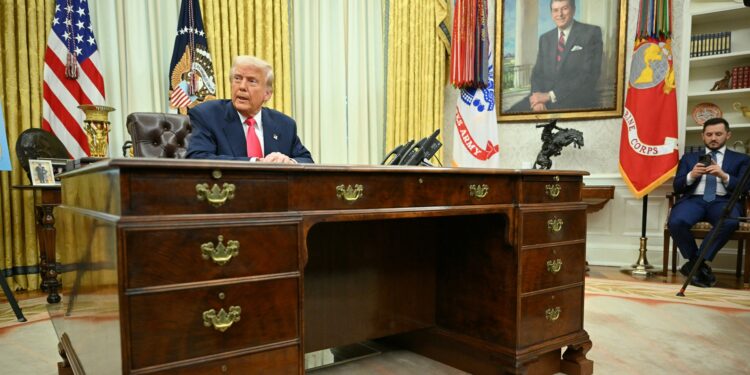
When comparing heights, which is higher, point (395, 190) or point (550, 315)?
point (395, 190)

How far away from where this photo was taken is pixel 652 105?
4.60 meters

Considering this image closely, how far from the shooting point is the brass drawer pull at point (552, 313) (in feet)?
6.90

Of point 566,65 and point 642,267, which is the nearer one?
point 642,267

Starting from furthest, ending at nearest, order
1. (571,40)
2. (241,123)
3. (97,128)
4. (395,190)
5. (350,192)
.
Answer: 1. (571,40)
2. (97,128)
3. (241,123)
4. (395,190)
5. (350,192)

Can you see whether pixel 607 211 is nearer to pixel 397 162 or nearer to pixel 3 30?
pixel 397 162

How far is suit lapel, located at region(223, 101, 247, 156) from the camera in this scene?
2.22 m

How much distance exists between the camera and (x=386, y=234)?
7.34 feet

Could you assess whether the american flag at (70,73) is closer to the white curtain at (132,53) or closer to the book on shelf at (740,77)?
the white curtain at (132,53)

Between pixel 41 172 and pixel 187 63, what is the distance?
4.72 feet

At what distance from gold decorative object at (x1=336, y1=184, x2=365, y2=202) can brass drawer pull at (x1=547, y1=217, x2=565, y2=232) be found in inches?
39.4

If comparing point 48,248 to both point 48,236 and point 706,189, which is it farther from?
point 706,189

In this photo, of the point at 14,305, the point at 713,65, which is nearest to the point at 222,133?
the point at 14,305

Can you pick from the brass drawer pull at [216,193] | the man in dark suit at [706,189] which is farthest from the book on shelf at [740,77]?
the brass drawer pull at [216,193]

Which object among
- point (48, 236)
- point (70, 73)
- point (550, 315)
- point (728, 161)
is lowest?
point (550, 315)
